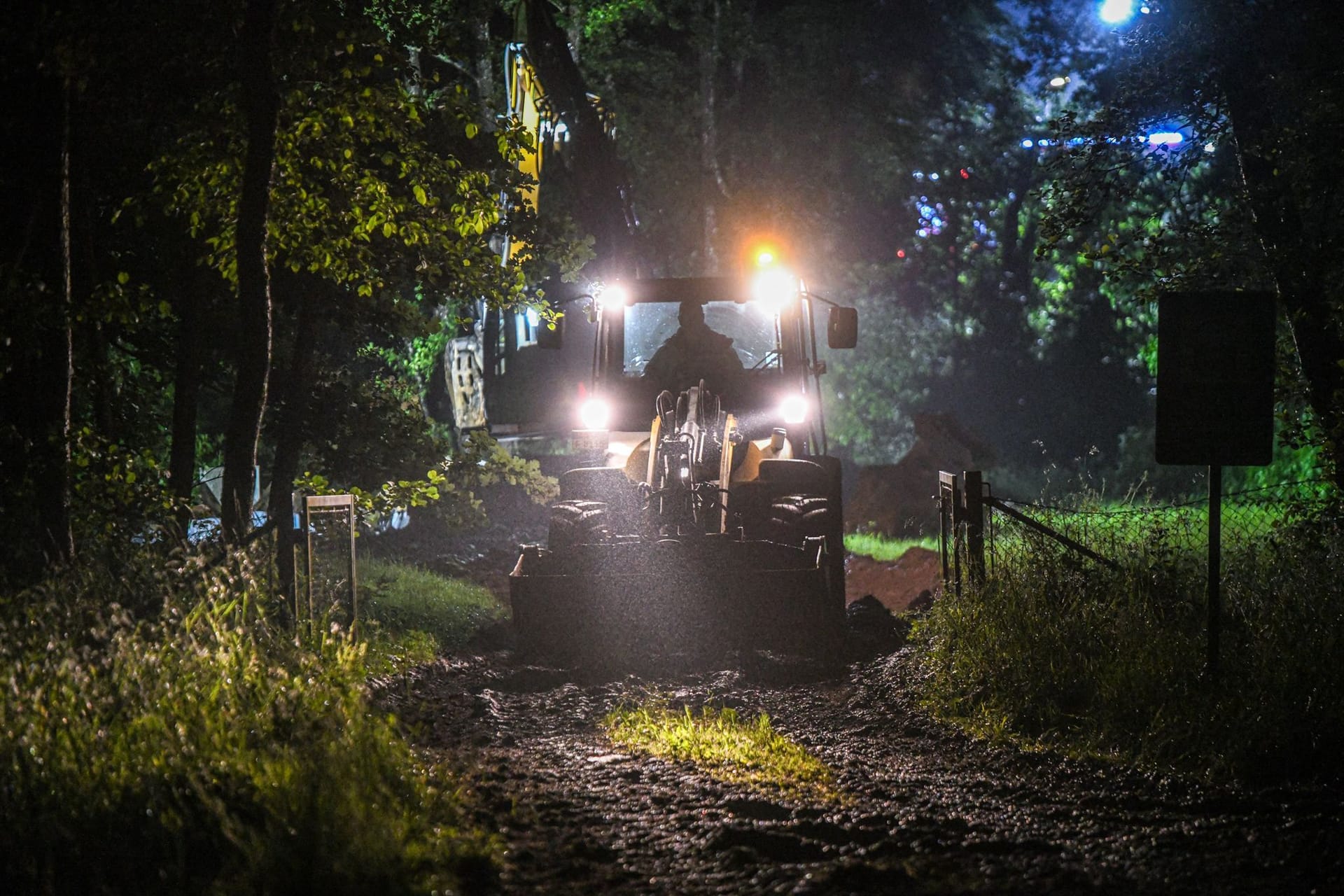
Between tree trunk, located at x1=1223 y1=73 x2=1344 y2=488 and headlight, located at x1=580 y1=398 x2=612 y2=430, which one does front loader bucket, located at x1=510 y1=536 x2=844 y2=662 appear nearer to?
headlight, located at x1=580 y1=398 x2=612 y2=430

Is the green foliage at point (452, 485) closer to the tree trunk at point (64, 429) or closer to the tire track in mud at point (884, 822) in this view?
the tree trunk at point (64, 429)

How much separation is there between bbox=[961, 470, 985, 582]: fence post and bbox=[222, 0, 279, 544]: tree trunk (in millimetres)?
5607

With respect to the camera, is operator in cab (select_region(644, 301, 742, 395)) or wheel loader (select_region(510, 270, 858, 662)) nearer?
wheel loader (select_region(510, 270, 858, 662))

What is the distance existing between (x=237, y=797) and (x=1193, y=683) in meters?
5.51

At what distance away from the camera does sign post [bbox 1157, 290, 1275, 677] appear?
7.98m

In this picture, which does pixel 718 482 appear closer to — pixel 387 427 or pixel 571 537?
pixel 571 537

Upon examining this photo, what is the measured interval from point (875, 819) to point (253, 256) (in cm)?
636

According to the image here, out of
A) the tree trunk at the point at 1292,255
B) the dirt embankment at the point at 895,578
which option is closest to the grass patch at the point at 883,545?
the dirt embankment at the point at 895,578

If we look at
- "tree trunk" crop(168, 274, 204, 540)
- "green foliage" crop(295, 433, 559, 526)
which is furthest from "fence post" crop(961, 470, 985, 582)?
"tree trunk" crop(168, 274, 204, 540)

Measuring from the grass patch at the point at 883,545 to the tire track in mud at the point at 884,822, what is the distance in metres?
12.8

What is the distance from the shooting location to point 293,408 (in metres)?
12.8

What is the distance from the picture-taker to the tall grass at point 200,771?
15.8ft

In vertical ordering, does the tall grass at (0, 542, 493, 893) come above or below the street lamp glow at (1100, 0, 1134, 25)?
below

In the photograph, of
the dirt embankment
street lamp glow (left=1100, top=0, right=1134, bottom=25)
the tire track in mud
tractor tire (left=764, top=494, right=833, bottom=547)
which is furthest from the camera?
the dirt embankment
